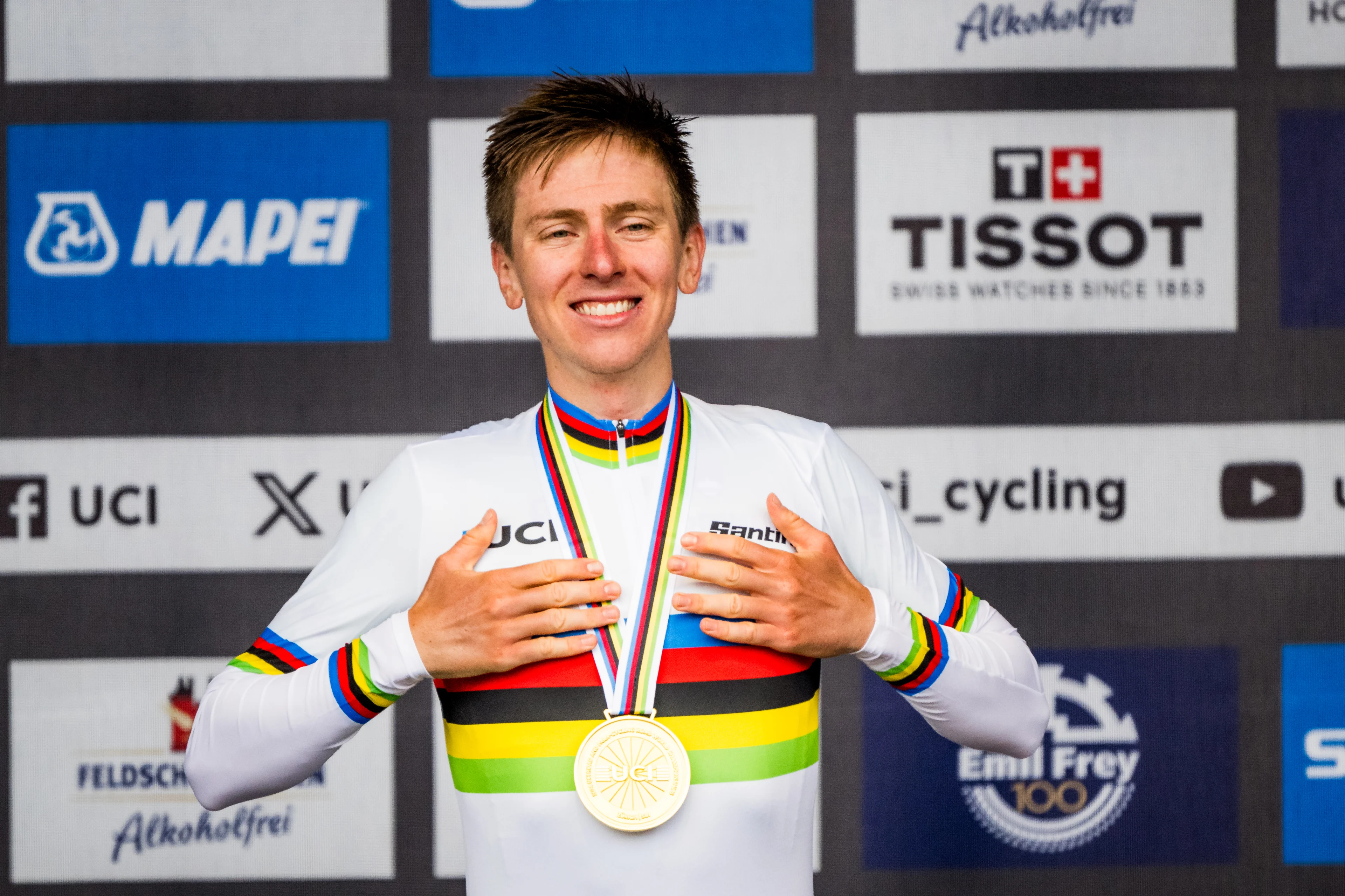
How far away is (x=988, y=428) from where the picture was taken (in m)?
2.21

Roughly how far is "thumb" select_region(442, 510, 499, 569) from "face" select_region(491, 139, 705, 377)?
188 mm

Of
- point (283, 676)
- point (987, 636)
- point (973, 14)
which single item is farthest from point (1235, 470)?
point (283, 676)

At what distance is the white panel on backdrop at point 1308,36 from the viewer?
87.8 inches

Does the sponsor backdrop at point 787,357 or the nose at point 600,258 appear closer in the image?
the nose at point 600,258

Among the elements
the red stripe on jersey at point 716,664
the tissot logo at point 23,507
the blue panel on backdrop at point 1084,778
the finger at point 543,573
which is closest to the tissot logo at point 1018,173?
the blue panel on backdrop at point 1084,778

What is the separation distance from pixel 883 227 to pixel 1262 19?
0.93 meters

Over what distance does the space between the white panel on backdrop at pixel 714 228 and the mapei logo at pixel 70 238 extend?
69 cm

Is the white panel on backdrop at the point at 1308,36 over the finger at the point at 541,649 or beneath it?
over

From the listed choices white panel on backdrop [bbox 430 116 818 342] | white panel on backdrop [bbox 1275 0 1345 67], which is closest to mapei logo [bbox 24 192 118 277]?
white panel on backdrop [bbox 430 116 818 342]

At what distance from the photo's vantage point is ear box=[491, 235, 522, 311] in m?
1.09

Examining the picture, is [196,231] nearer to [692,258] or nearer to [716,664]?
[692,258]

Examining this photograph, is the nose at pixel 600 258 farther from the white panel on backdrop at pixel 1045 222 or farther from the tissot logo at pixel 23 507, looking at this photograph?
the tissot logo at pixel 23 507

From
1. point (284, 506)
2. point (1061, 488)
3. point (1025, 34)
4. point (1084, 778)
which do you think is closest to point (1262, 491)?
point (1061, 488)

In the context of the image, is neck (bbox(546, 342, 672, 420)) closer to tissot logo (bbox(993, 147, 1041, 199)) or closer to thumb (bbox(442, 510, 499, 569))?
thumb (bbox(442, 510, 499, 569))
